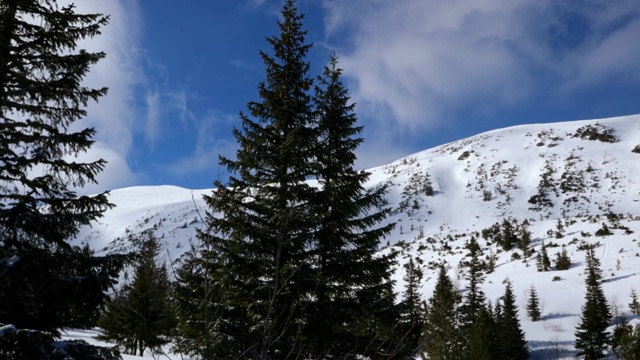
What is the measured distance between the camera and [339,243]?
11.1m

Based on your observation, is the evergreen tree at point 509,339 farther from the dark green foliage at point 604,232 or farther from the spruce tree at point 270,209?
the dark green foliage at point 604,232

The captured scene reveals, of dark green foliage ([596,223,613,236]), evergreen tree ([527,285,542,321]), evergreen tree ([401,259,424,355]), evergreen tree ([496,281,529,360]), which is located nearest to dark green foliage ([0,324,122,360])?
evergreen tree ([401,259,424,355])

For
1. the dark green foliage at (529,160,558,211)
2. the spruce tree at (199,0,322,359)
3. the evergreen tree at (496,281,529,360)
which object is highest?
the dark green foliage at (529,160,558,211)

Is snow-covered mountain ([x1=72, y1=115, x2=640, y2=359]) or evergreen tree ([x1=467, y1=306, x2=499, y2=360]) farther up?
snow-covered mountain ([x1=72, y1=115, x2=640, y2=359])

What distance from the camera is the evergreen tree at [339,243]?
10078 millimetres

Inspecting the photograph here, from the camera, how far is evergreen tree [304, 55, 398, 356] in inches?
397

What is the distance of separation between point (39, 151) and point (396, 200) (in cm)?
18320

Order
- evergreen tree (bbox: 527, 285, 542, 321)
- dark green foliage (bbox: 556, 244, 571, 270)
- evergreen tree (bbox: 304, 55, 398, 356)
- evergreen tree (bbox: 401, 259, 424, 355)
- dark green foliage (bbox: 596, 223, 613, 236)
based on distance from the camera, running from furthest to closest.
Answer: dark green foliage (bbox: 596, 223, 613, 236)
dark green foliage (bbox: 556, 244, 571, 270)
evergreen tree (bbox: 527, 285, 542, 321)
evergreen tree (bbox: 304, 55, 398, 356)
evergreen tree (bbox: 401, 259, 424, 355)

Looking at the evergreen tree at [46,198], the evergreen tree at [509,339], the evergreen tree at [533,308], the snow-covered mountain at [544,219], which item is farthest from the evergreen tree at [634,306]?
the evergreen tree at [46,198]

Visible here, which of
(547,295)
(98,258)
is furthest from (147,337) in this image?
(547,295)

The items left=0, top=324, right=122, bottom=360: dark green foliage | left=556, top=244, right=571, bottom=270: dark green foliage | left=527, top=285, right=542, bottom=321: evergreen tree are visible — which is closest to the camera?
left=0, top=324, right=122, bottom=360: dark green foliage

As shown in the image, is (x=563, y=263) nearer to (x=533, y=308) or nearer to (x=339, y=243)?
(x=533, y=308)

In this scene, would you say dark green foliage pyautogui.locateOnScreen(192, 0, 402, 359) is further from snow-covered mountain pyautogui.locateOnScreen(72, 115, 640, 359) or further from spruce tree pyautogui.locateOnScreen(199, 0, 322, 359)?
snow-covered mountain pyautogui.locateOnScreen(72, 115, 640, 359)

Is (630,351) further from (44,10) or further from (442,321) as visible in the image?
(44,10)
